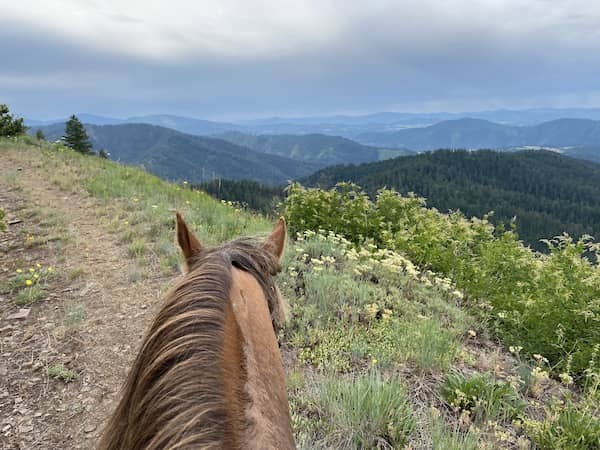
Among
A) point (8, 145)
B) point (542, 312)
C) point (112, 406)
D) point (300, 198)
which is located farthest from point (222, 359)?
point (8, 145)

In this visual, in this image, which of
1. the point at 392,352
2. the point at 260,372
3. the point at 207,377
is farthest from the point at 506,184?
the point at 207,377

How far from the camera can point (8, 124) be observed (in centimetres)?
1383

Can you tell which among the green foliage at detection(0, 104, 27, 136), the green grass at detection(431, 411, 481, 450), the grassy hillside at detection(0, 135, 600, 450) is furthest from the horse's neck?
the green foliage at detection(0, 104, 27, 136)

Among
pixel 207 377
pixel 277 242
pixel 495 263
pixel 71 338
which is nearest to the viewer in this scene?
pixel 207 377

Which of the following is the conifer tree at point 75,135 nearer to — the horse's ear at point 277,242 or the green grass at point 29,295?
the green grass at point 29,295

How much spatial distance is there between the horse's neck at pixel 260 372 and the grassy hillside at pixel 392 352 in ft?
4.42

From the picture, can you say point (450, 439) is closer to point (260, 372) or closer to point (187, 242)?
point (260, 372)

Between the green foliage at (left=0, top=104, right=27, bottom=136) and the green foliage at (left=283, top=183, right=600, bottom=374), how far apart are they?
11877mm

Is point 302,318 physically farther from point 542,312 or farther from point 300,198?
point 300,198

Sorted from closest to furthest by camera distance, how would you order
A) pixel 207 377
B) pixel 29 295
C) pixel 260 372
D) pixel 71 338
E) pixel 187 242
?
1. pixel 207 377
2. pixel 260 372
3. pixel 187 242
4. pixel 71 338
5. pixel 29 295

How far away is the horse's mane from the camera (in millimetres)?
835

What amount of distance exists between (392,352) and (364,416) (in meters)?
0.94

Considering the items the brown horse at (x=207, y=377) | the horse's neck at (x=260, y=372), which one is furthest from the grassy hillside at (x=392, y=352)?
the brown horse at (x=207, y=377)

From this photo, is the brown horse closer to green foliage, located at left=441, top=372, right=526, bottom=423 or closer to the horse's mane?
the horse's mane
